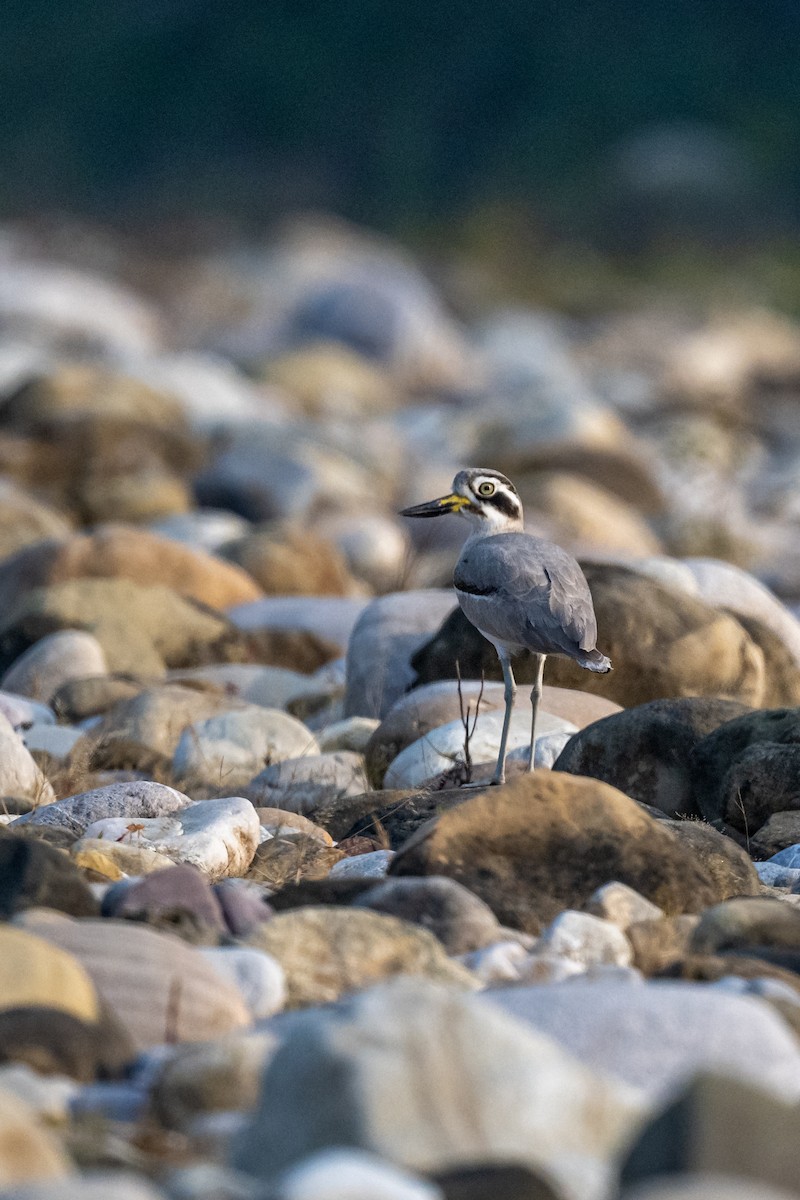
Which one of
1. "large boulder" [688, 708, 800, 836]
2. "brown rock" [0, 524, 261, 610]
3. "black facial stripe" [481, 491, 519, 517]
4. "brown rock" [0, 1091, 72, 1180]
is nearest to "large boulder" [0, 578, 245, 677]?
"brown rock" [0, 524, 261, 610]

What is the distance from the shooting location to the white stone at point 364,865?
18.6ft

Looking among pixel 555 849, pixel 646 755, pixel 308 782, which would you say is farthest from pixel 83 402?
pixel 555 849

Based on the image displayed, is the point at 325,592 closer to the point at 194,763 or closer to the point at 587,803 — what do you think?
the point at 194,763

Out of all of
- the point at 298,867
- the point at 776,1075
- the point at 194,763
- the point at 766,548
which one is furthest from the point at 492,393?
the point at 776,1075

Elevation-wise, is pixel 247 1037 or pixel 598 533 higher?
pixel 598 533

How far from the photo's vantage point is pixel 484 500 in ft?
23.6

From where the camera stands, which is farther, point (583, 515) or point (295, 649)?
point (583, 515)

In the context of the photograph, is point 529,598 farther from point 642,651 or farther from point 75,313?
point 75,313

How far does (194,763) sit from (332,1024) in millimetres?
4023

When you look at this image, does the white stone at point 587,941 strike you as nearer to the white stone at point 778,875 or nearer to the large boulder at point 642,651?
the white stone at point 778,875

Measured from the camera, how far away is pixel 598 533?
1454cm

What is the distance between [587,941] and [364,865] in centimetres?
108

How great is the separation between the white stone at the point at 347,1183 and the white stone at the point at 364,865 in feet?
7.67

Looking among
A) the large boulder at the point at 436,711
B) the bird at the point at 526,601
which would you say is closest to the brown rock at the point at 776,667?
the large boulder at the point at 436,711
